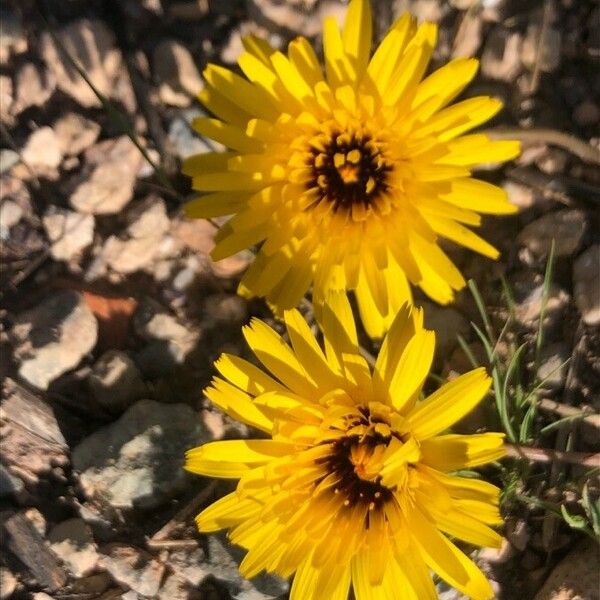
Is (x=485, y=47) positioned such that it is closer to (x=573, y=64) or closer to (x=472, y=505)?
(x=573, y=64)

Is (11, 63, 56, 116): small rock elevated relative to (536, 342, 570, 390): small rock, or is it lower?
elevated

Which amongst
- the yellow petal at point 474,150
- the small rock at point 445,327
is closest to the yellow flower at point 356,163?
the yellow petal at point 474,150

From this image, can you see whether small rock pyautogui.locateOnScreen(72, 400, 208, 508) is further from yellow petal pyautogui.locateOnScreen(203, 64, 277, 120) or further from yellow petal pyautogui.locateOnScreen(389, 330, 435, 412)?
yellow petal pyautogui.locateOnScreen(203, 64, 277, 120)

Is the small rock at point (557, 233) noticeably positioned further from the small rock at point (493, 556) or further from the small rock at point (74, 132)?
the small rock at point (74, 132)

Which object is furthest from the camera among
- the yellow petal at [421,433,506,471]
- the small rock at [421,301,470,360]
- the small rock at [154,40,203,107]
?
the small rock at [154,40,203,107]

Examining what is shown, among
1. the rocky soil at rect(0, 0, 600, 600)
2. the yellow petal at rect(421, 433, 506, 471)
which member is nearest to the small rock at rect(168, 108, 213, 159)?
the rocky soil at rect(0, 0, 600, 600)

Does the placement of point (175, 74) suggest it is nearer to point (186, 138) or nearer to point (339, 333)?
point (186, 138)

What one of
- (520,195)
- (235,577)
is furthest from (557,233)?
(235,577)
